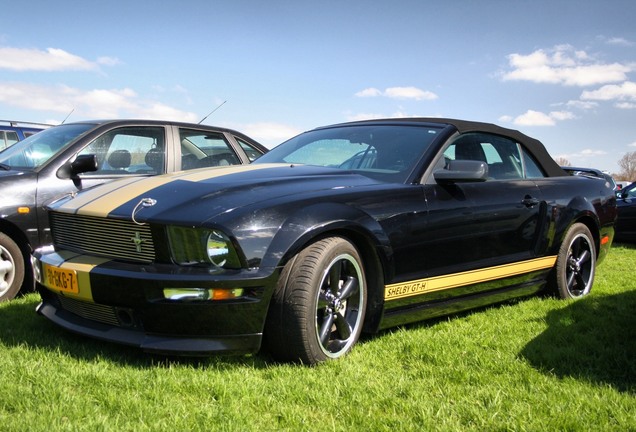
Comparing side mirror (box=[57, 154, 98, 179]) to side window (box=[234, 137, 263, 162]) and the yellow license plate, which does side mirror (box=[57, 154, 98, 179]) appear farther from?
side window (box=[234, 137, 263, 162])

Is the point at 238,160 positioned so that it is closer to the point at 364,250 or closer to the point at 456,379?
the point at 364,250

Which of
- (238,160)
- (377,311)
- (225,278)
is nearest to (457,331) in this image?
(377,311)

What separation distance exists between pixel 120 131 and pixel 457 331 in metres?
3.29

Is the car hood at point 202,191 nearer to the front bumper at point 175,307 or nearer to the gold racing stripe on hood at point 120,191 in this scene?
the gold racing stripe on hood at point 120,191

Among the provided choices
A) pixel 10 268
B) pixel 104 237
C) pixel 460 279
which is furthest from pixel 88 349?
pixel 460 279

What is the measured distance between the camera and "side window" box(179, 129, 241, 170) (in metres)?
5.83

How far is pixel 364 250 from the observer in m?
3.53

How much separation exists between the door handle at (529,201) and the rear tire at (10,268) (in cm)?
374

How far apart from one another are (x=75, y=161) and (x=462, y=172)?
292cm

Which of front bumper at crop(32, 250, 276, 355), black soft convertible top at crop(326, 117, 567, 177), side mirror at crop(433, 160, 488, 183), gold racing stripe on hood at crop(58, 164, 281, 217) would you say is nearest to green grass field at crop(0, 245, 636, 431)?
front bumper at crop(32, 250, 276, 355)

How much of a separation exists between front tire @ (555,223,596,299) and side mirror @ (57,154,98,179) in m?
3.71

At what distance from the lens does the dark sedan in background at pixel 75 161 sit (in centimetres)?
475

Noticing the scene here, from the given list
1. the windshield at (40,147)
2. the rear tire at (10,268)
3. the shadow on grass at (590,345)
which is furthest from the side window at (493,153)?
the rear tire at (10,268)

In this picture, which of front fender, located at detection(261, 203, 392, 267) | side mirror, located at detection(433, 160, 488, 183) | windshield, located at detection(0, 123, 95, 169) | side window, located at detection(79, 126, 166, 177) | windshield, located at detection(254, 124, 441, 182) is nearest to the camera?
front fender, located at detection(261, 203, 392, 267)
